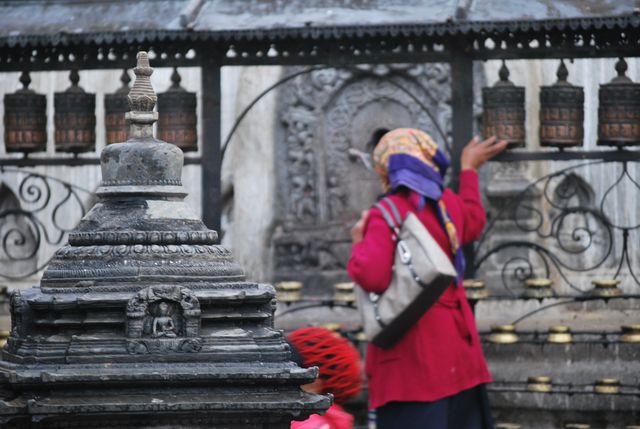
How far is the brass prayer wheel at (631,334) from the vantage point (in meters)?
9.10

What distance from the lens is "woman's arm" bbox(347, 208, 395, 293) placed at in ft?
22.7

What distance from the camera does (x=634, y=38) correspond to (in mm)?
8859

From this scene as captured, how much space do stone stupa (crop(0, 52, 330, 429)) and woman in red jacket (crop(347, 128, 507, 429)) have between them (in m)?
2.31

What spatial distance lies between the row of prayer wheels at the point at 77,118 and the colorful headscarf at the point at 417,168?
2.17 m

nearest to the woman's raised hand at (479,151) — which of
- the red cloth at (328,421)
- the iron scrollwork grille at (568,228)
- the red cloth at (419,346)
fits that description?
the red cloth at (419,346)

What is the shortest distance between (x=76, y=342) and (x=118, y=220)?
41cm

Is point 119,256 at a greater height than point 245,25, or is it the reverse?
point 245,25

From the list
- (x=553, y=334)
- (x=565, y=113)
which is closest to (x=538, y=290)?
(x=553, y=334)

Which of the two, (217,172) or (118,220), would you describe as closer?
Answer: (118,220)

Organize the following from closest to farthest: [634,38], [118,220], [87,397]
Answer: [87,397]
[118,220]
[634,38]

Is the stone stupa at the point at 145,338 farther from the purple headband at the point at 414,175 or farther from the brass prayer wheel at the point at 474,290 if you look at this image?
the brass prayer wheel at the point at 474,290

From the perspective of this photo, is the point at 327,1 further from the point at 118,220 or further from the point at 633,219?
the point at 118,220

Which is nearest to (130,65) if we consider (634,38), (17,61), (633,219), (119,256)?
(17,61)

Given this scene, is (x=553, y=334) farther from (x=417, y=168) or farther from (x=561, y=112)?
(x=417, y=168)
